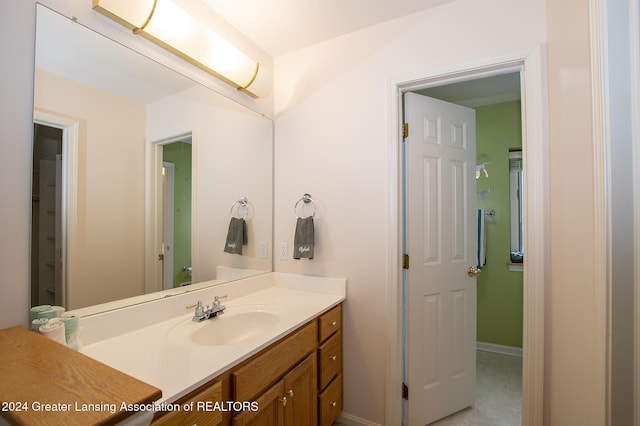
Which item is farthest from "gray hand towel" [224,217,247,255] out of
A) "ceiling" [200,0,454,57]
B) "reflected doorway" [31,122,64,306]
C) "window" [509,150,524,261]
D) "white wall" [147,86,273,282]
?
"window" [509,150,524,261]

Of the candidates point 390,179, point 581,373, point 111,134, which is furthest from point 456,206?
point 111,134

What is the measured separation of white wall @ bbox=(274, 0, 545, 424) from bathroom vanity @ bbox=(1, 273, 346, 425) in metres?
0.16

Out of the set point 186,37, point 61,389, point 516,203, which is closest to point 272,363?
point 61,389

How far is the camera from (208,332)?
1210 mm

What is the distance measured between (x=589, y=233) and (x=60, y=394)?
153 centimetres

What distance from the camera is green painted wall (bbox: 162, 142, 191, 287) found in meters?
1.35

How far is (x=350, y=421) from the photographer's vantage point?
5.35 feet

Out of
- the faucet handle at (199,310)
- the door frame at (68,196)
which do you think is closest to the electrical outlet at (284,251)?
the faucet handle at (199,310)

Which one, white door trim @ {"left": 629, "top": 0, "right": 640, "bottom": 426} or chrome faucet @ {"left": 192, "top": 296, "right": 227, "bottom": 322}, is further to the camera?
chrome faucet @ {"left": 192, "top": 296, "right": 227, "bottom": 322}

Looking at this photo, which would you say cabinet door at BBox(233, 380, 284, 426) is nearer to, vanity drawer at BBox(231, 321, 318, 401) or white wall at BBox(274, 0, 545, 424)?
vanity drawer at BBox(231, 321, 318, 401)

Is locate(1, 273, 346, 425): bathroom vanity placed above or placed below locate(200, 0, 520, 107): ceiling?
below

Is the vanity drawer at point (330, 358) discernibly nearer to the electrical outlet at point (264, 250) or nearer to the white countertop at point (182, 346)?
the white countertop at point (182, 346)

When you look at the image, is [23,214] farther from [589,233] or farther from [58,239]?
[589,233]

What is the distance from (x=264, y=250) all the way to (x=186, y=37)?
4.19 feet
